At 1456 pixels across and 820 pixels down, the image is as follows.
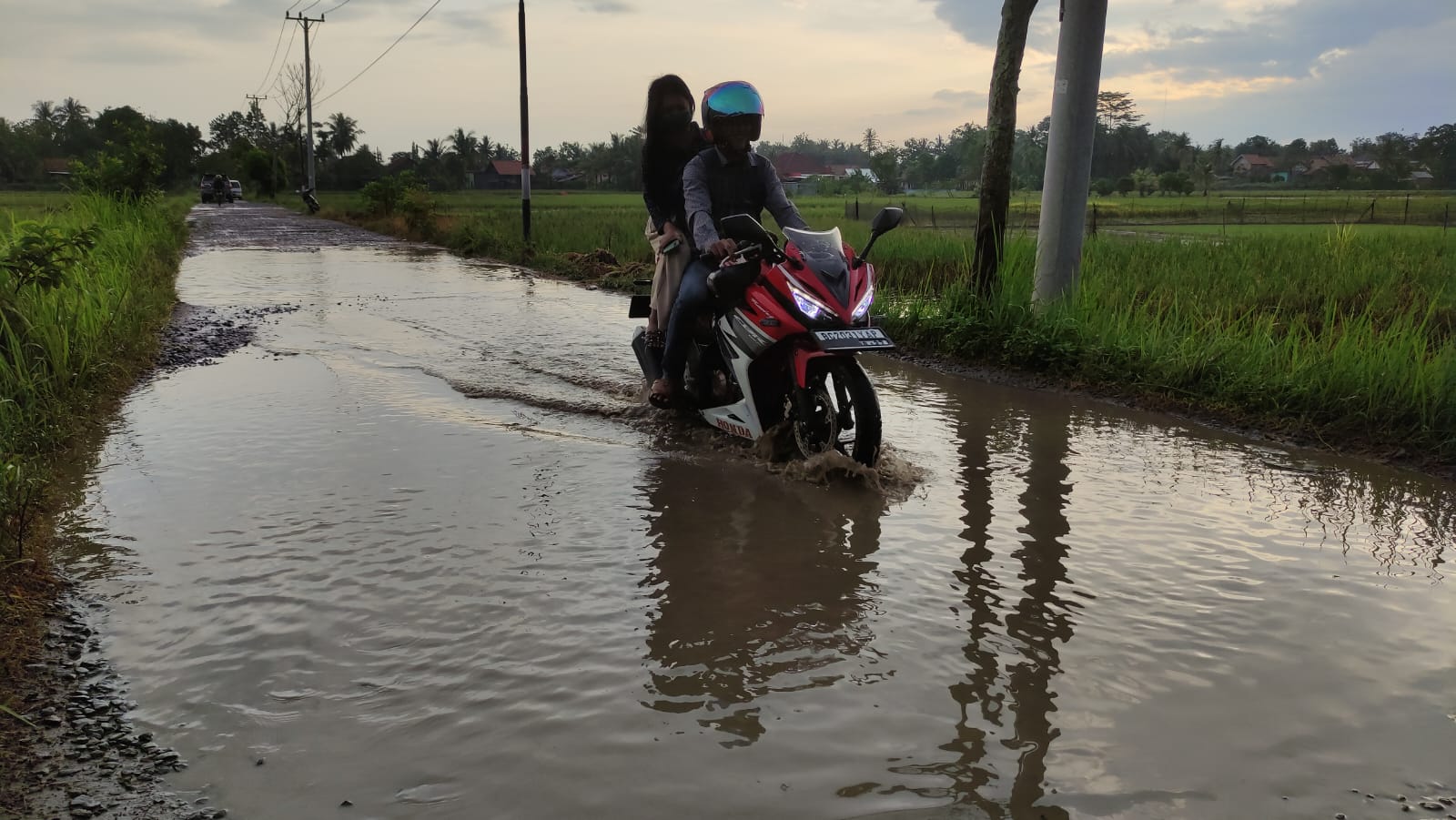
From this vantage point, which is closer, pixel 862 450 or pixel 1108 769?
pixel 1108 769

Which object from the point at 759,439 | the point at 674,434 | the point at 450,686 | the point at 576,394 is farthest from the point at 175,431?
the point at 450,686

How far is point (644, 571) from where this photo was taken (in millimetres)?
3523

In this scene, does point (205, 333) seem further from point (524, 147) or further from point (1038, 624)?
point (524, 147)

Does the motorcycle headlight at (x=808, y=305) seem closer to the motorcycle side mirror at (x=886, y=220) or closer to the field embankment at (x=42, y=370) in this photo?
the motorcycle side mirror at (x=886, y=220)

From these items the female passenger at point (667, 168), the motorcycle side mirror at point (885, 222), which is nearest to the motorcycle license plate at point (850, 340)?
the motorcycle side mirror at point (885, 222)

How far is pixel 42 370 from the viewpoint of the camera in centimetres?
558

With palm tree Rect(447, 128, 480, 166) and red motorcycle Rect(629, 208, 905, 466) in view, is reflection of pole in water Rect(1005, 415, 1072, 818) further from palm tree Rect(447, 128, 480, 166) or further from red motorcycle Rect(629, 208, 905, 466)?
palm tree Rect(447, 128, 480, 166)

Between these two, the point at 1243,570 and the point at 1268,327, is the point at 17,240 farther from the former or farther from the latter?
the point at 1268,327

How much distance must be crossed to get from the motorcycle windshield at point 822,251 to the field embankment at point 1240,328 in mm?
2826

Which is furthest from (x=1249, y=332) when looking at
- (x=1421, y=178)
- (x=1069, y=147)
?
(x=1421, y=178)

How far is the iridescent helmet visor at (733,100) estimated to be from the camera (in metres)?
4.99

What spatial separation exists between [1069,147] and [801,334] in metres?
4.04

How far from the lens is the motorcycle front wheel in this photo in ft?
14.4

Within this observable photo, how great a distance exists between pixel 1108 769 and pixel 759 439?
2.85 metres
